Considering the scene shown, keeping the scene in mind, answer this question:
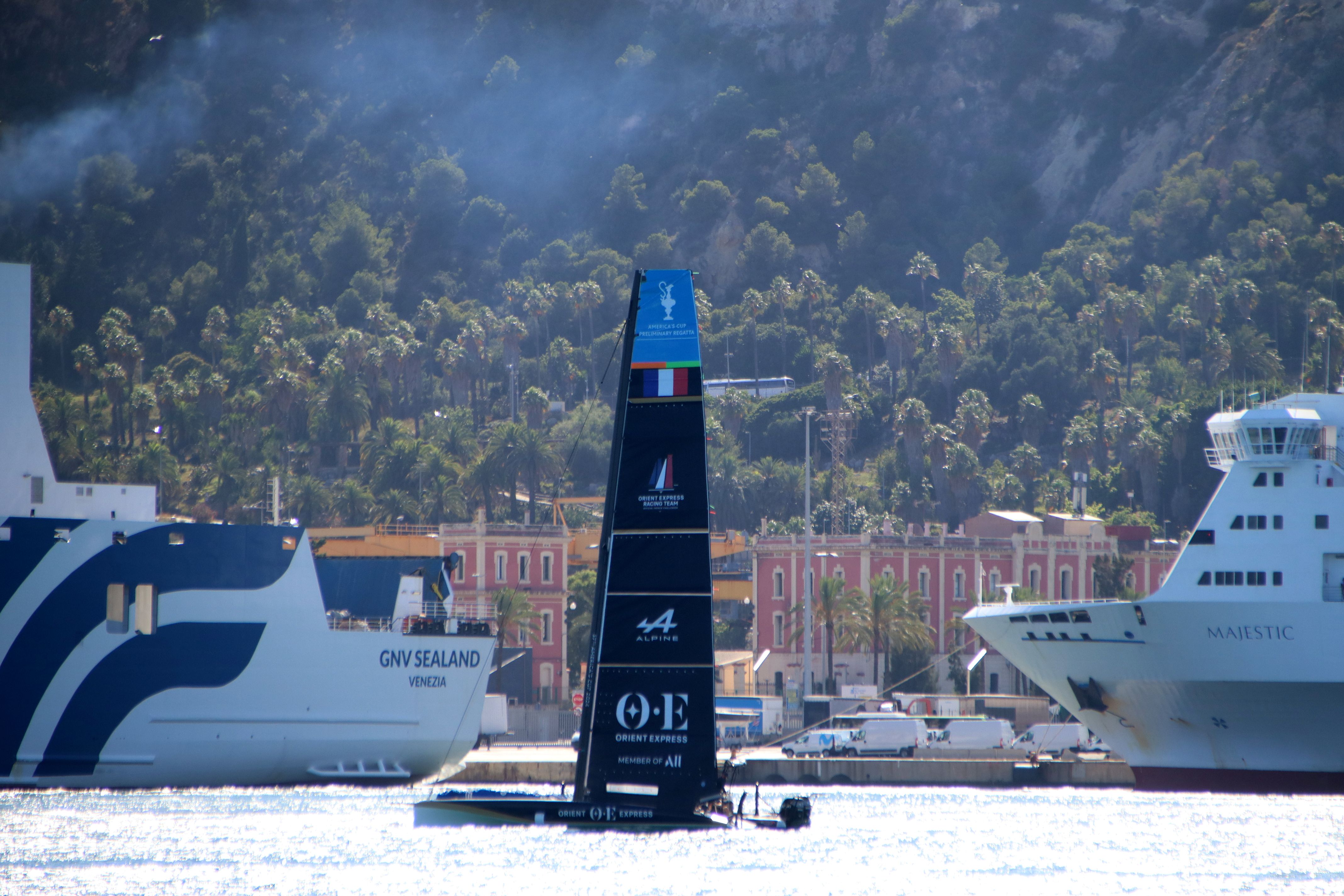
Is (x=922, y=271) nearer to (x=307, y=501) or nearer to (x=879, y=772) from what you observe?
(x=307, y=501)

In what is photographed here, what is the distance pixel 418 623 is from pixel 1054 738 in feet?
83.4

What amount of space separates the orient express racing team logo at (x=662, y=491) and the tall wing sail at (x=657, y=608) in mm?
15

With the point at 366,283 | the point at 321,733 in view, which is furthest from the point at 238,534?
the point at 366,283

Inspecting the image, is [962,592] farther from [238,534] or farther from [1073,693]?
[238,534]

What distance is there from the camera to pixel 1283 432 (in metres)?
52.1

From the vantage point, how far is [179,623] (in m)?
44.7

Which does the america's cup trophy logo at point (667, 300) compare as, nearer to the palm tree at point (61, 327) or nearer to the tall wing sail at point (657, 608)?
the tall wing sail at point (657, 608)

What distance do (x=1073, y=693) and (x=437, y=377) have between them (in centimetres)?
12227

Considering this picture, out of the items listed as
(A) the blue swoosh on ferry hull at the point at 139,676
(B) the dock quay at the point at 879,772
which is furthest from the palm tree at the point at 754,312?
(A) the blue swoosh on ferry hull at the point at 139,676

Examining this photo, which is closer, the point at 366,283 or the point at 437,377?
the point at 437,377

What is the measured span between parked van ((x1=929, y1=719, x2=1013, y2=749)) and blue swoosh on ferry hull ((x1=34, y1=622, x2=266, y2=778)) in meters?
24.6

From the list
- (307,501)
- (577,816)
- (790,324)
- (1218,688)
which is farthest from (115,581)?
(790,324)

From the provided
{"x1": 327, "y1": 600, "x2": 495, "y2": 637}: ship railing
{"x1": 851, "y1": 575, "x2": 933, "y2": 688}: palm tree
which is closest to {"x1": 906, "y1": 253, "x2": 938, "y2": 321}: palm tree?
{"x1": 851, "y1": 575, "x2": 933, "y2": 688}: palm tree

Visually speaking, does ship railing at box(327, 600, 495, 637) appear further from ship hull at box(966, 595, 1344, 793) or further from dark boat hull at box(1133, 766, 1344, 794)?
dark boat hull at box(1133, 766, 1344, 794)
